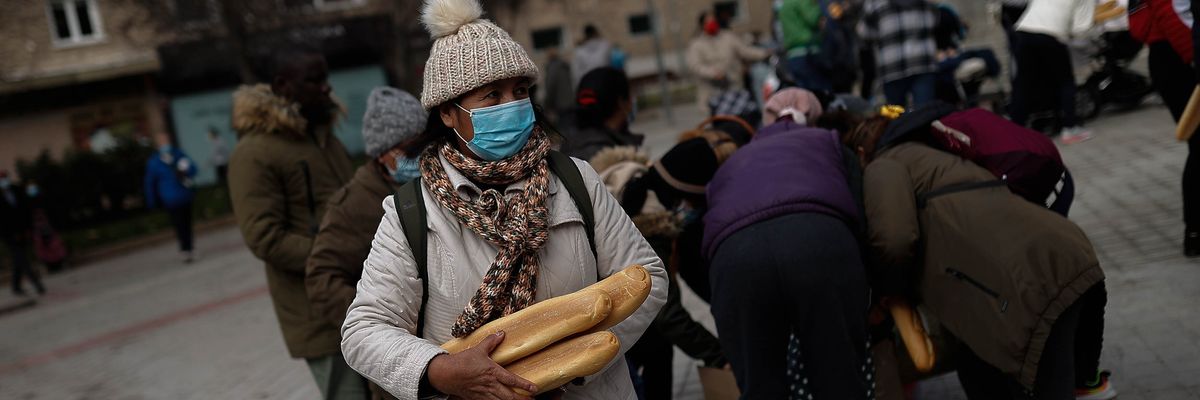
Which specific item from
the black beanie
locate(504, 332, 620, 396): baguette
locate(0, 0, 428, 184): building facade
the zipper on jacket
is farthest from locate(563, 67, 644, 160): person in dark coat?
locate(0, 0, 428, 184): building facade

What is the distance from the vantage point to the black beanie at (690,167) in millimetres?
4117

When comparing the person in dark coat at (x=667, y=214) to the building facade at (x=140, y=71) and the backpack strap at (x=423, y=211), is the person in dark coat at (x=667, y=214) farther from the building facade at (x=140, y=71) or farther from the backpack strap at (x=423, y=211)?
the building facade at (x=140, y=71)

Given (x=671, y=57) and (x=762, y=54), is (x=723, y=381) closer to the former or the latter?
(x=762, y=54)

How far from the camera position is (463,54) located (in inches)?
101

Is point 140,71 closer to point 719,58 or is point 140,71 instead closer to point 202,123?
point 202,123

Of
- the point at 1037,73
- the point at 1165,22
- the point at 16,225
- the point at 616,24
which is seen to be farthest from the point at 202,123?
the point at 1165,22

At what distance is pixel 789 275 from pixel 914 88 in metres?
5.09

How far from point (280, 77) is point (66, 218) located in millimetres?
20033

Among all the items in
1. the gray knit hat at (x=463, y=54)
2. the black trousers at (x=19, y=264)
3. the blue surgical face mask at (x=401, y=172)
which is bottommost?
the black trousers at (x=19, y=264)

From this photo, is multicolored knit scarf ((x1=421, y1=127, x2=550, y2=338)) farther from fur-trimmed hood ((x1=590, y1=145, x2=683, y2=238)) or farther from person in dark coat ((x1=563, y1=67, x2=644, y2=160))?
person in dark coat ((x1=563, y1=67, x2=644, y2=160))

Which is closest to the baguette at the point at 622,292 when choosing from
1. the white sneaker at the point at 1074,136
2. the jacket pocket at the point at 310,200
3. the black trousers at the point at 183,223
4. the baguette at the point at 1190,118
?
the jacket pocket at the point at 310,200

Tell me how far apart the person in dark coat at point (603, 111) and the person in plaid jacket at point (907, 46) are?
3505 millimetres

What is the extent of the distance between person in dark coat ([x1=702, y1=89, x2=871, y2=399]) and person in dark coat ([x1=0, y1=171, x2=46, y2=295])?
44.7ft

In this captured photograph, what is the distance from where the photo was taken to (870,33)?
857cm
